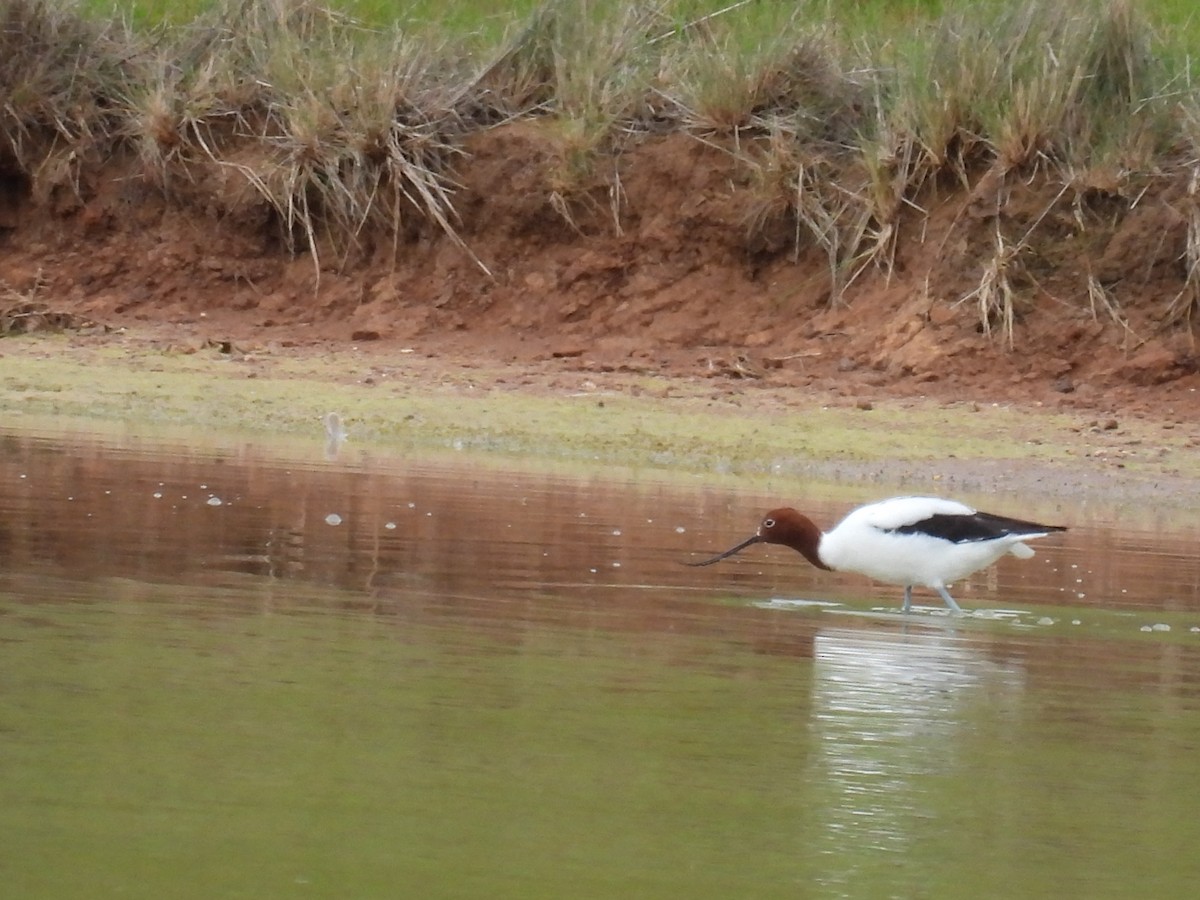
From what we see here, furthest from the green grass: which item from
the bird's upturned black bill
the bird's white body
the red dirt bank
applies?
the bird's white body

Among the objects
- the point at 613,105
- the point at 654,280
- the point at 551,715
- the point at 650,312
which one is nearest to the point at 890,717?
the point at 551,715

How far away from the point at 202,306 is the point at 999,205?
21.7 feet

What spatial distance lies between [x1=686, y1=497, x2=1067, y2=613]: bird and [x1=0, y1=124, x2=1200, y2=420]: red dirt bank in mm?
6800

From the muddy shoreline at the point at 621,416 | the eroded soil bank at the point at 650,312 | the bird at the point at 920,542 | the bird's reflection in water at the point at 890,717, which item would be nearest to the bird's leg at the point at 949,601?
the bird at the point at 920,542

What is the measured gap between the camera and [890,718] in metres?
5.85

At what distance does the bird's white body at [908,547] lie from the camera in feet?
28.3

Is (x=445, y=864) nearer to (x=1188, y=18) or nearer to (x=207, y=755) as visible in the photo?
(x=207, y=755)

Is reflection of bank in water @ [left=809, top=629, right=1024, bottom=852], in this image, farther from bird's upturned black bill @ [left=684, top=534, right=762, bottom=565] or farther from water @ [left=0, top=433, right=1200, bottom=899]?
bird's upturned black bill @ [left=684, top=534, right=762, bottom=565]

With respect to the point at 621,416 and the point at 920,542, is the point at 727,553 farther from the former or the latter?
the point at 621,416

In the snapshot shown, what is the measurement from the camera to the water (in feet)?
13.8

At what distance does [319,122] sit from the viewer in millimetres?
18578

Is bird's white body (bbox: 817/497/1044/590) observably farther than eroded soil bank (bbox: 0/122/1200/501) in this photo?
No

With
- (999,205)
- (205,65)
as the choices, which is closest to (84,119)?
(205,65)

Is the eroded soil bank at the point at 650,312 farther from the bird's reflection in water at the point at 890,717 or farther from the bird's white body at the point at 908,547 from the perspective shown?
the bird's reflection in water at the point at 890,717
